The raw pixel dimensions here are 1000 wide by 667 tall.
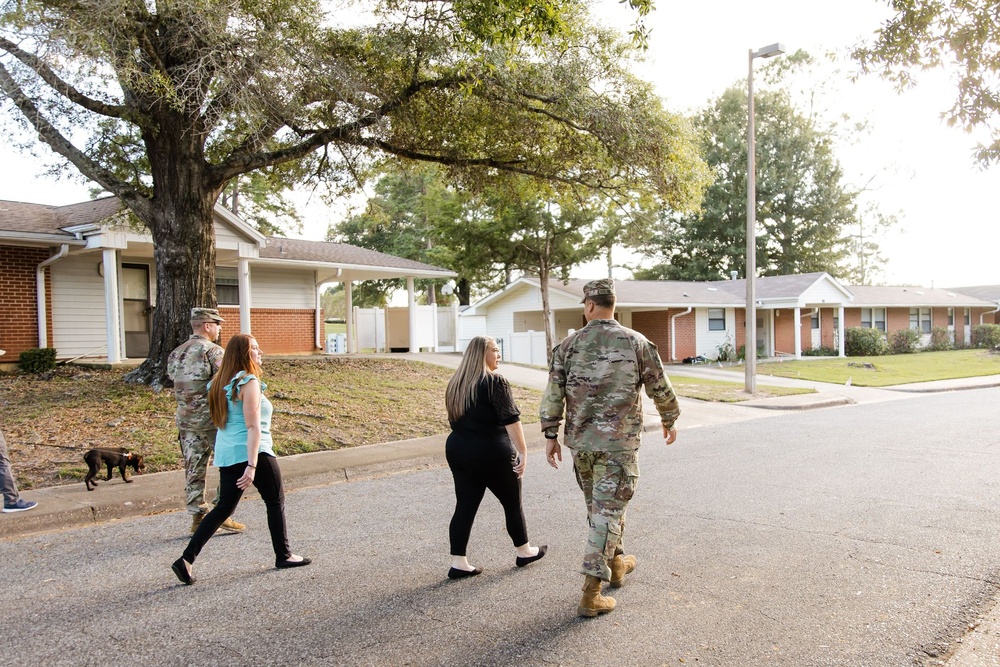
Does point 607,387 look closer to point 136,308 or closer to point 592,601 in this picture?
point 592,601

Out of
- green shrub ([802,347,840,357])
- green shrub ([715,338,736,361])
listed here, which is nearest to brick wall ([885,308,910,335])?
green shrub ([802,347,840,357])

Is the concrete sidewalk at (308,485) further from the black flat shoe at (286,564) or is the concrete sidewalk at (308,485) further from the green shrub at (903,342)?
the green shrub at (903,342)

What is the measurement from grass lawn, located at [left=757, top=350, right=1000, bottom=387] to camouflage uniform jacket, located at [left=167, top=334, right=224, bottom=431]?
2094 centimetres

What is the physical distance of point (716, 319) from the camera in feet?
109

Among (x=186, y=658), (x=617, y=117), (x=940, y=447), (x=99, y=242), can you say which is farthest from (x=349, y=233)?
(x=186, y=658)

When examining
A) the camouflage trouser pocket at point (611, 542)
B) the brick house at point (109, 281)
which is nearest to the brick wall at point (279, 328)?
the brick house at point (109, 281)

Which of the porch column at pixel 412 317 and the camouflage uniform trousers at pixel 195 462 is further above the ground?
the porch column at pixel 412 317

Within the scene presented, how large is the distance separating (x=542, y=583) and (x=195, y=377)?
3285 mm

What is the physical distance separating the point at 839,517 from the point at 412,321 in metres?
17.8

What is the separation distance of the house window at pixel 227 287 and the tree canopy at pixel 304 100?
6305 mm

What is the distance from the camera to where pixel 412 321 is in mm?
22969

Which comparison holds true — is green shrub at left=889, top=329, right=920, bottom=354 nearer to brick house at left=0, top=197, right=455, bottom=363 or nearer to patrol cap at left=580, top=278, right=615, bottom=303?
brick house at left=0, top=197, right=455, bottom=363

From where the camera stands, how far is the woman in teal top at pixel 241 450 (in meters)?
4.93

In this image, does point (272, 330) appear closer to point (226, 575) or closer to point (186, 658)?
point (226, 575)
